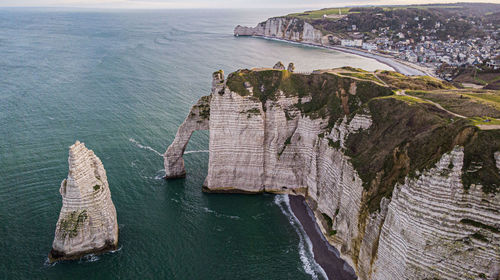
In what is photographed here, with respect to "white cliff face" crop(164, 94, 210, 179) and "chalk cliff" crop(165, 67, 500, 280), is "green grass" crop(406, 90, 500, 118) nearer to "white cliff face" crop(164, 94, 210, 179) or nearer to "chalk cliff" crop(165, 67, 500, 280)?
"chalk cliff" crop(165, 67, 500, 280)

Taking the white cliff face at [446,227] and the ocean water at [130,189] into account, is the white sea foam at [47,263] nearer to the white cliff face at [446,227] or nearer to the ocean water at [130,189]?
the ocean water at [130,189]

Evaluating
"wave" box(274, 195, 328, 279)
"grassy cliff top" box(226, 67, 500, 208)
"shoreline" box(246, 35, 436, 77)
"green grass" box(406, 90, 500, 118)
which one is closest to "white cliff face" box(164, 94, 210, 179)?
"grassy cliff top" box(226, 67, 500, 208)

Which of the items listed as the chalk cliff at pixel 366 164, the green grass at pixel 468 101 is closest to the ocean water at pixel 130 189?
the chalk cliff at pixel 366 164

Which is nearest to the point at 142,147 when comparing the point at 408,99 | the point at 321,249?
the point at 321,249

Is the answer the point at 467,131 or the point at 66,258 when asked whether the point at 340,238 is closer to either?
the point at 467,131

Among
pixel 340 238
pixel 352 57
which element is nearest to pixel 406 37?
pixel 352 57

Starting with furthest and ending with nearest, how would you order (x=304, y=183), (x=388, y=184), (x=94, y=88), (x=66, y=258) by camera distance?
(x=94, y=88) < (x=304, y=183) < (x=66, y=258) < (x=388, y=184)

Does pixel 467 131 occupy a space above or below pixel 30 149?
above

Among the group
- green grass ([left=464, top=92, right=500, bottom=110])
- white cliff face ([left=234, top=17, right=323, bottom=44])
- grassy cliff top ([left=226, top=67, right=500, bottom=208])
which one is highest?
white cliff face ([left=234, top=17, right=323, bottom=44])
